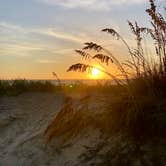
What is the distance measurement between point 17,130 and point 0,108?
153 centimetres

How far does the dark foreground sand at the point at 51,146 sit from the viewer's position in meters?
5.92

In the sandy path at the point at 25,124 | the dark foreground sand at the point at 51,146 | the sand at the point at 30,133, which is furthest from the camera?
the sandy path at the point at 25,124

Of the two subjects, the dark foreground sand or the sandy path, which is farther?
the sandy path

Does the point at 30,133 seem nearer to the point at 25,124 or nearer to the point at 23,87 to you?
the point at 25,124

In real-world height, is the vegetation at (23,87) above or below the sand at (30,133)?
above

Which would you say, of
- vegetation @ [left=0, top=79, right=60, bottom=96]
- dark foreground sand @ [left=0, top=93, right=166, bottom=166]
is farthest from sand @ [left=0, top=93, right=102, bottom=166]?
vegetation @ [left=0, top=79, right=60, bottom=96]

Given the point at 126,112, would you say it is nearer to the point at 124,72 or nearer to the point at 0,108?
the point at 124,72

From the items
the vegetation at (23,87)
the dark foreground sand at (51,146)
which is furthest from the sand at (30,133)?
the vegetation at (23,87)

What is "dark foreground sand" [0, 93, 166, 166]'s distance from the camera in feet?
19.4

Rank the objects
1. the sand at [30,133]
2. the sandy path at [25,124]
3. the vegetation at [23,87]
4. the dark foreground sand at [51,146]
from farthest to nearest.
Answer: the vegetation at [23,87] → the sandy path at [25,124] → the sand at [30,133] → the dark foreground sand at [51,146]

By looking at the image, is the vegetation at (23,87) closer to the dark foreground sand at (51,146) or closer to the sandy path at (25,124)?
the sandy path at (25,124)

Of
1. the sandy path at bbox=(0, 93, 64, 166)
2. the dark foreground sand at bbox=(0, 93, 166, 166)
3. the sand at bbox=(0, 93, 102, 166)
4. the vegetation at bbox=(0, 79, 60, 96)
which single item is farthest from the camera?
the vegetation at bbox=(0, 79, 60, 96)

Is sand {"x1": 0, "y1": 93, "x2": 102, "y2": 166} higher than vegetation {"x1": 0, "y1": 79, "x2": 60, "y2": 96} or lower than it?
lower

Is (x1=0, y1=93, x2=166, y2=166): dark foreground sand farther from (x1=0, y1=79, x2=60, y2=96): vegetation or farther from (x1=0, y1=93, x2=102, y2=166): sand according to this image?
(x1=0, y1=79, x2=60, y2=96): vegetation
